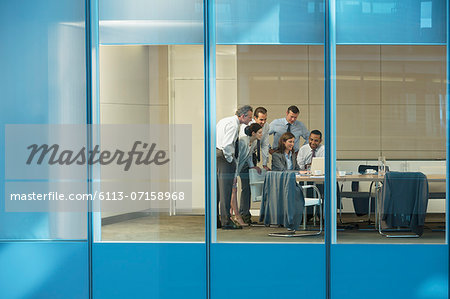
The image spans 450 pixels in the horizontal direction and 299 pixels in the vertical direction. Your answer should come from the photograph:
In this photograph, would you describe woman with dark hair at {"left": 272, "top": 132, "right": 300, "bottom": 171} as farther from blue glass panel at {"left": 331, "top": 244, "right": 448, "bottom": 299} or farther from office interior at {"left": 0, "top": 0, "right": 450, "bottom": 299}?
blue glass panel at {"left": 331, "top": 244, "right": 448, "bottom": 299}

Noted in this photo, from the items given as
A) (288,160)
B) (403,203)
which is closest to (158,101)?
(288,160)

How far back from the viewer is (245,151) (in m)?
6.32

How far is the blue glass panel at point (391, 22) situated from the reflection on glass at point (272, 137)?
412 mm

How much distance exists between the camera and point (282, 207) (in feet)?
20.9

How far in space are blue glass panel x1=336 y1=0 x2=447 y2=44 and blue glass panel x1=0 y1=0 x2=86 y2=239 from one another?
2.68 meters

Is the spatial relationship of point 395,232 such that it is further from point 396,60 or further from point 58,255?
point 58,255

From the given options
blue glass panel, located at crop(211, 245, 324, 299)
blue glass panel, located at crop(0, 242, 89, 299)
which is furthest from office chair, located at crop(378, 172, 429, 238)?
blue glass panel, located at crop(0, 242, 89, 299)

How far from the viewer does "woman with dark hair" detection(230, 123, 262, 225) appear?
6.26 meters

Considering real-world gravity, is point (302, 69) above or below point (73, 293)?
above

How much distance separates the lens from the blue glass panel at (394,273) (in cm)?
612

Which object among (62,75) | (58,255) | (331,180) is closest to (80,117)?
(62,75)

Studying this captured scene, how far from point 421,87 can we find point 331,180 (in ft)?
4.15

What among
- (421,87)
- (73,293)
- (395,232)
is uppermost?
(421,87)

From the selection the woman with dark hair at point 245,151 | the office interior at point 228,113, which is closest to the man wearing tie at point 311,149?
the office interior at point 228,113
